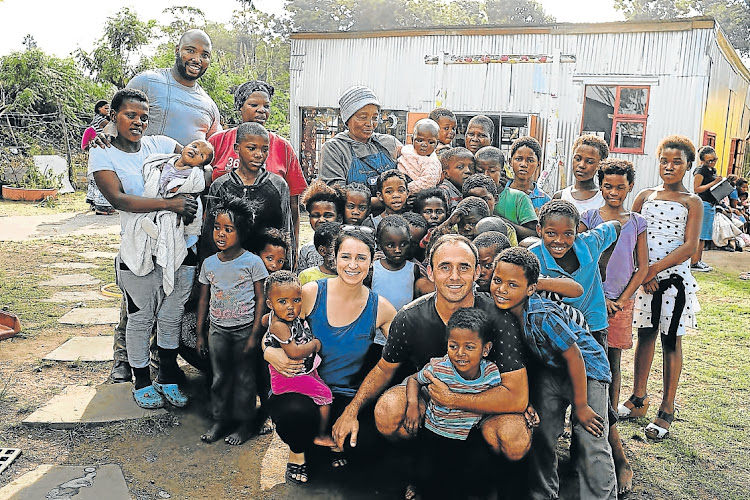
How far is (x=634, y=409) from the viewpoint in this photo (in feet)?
13.4

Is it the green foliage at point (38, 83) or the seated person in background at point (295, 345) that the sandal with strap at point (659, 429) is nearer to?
the seated person in background at point (295, 345)

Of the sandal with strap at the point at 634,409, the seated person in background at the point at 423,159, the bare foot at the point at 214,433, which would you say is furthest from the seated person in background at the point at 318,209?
the sandal with strap at the point at 634,409

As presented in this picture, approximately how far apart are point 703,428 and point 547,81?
384 inches

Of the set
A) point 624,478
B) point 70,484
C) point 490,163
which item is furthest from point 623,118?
point 70,484

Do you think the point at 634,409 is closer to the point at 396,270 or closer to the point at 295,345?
the point at 396,270

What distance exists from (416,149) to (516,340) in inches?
88.9

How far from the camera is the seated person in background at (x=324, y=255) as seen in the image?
3.51 meters

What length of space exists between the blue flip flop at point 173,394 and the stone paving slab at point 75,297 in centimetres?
295

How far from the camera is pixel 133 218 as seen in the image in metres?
3.81

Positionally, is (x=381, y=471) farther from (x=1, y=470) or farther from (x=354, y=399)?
(x=1, y=470)

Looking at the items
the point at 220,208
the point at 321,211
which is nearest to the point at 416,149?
the point at 321,211

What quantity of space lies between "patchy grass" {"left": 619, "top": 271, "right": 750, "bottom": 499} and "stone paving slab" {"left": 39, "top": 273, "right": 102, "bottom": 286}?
565 cm

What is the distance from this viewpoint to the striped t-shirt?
270cm

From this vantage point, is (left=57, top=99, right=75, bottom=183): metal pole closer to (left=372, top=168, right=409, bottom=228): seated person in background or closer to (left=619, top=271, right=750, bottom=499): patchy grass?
(left=372, top=168, right=409, bottom=228): seated person in background
